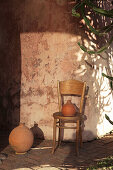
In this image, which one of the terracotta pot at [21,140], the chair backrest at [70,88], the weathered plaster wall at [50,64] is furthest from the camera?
the weathered plaster wall at [50,64]

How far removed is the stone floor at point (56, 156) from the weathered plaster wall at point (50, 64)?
0.98 ft

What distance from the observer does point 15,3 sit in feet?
14.6

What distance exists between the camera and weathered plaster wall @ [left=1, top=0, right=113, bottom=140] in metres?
4.00

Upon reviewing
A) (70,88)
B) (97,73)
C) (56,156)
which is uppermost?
(97,73)

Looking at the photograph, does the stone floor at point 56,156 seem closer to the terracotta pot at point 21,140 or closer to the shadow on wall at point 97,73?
the terracotta pot at point 21,140

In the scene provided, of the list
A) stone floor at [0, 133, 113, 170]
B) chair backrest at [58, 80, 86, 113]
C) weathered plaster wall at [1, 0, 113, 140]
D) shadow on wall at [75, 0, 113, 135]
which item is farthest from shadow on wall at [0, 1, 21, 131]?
shadow on wall at [75, 0, 113, 135]

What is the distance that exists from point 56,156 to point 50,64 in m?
1.60

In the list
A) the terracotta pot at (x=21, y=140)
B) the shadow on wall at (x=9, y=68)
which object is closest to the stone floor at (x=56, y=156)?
the terracotta pot at (x=21, y=140)

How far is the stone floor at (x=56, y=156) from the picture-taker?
9.47ft

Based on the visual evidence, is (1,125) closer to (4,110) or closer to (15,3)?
(4,110)

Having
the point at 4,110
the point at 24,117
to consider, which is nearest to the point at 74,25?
the point at 24,117

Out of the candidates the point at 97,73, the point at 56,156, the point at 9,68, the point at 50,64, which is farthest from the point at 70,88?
the point at 9,68

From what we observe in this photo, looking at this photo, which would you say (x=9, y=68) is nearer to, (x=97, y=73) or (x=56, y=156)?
(x=97, y=73)

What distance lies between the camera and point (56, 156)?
3273mm
